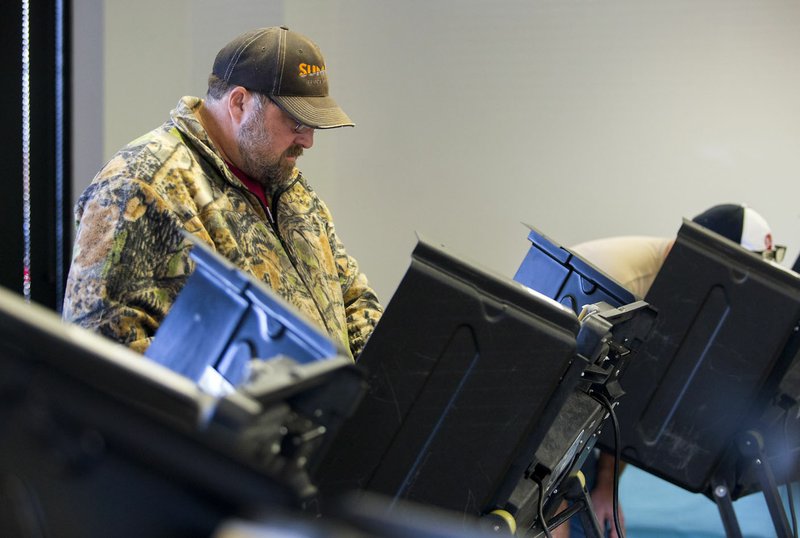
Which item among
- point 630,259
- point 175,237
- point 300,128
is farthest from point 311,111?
point 630,259

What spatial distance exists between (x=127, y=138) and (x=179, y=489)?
2.72 metres

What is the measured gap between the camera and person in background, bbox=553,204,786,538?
8.78ft

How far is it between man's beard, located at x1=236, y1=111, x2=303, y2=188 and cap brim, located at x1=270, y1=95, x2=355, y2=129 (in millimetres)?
61

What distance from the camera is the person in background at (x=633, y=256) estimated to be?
268 centimetres

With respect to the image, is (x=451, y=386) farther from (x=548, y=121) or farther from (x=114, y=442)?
(x=548, y=121)

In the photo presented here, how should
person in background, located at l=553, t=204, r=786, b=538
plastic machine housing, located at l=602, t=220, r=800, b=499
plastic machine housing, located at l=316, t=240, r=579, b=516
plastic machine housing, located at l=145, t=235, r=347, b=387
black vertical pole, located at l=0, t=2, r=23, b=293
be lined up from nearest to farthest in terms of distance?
plastic machine housing, located at l=145, t=235, r=347, b=387 < plastic machine housing, located at l=316, t=240, r=579, b=516 < plastic machine housing, located at l=602, t=220, r=800, b=499 < person in background, located at l=553, t=204, r=786, b=538 < black vertical pole, located at l=0, t=2, r=23, b=293

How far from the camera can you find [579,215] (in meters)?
4.11

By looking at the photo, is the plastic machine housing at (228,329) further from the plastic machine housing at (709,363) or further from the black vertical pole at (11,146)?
the black vertical pole at (11,146)

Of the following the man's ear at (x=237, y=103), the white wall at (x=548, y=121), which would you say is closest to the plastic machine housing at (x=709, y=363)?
the man's ear at (x=237, y=103)

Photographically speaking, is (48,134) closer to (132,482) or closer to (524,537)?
(524,537)

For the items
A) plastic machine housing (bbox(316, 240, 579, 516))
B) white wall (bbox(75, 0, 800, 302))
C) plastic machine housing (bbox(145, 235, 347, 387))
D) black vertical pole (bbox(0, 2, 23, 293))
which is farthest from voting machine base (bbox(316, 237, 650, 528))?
white wall (bbox(75, 0, 800, 302))

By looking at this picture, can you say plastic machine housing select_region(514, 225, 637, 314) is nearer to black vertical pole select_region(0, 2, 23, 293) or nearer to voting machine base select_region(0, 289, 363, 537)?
voting machine base select_region(0, 289, 363, 537)

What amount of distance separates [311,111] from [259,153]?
13cm

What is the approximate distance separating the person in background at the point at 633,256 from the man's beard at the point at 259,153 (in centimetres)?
111
